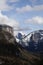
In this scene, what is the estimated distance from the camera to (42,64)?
14762 cm
